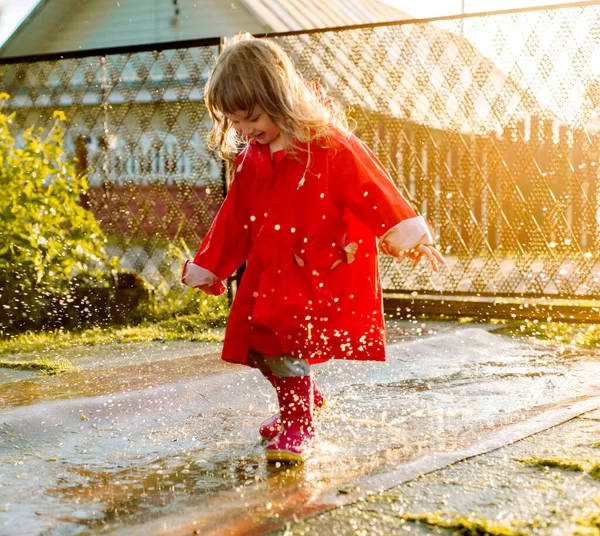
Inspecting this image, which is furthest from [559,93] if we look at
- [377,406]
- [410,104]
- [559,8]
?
[377,406]

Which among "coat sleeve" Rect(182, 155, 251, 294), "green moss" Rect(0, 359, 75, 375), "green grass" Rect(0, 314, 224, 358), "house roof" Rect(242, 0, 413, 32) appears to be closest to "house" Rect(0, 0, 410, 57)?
"house roof" Rect(242, 0, 413, 32)

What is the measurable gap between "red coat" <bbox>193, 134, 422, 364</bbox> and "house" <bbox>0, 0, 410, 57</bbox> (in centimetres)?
1368

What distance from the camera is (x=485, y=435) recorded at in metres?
3.32

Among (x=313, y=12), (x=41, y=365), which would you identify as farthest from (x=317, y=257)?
(x=313, y=12)

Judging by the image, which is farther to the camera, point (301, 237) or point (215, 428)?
point (215, 428)

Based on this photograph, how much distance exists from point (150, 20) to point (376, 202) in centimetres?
1694

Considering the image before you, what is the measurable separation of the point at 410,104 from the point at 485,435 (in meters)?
3.57

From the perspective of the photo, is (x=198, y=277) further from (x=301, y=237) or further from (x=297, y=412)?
(x=297, y=412)

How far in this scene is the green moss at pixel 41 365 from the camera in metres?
4.59

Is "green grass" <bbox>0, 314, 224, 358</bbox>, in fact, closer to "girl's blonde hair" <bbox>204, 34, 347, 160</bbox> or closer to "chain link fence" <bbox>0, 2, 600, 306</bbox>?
"chain link fence" <bbox>0, 2, 600, 306</bbox>

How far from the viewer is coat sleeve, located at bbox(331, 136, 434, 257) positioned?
3262 millimetres

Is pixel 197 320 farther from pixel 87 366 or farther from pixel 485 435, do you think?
pixel 485 435

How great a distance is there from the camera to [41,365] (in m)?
4.67

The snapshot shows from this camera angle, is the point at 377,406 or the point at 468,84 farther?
the point at 468,84
